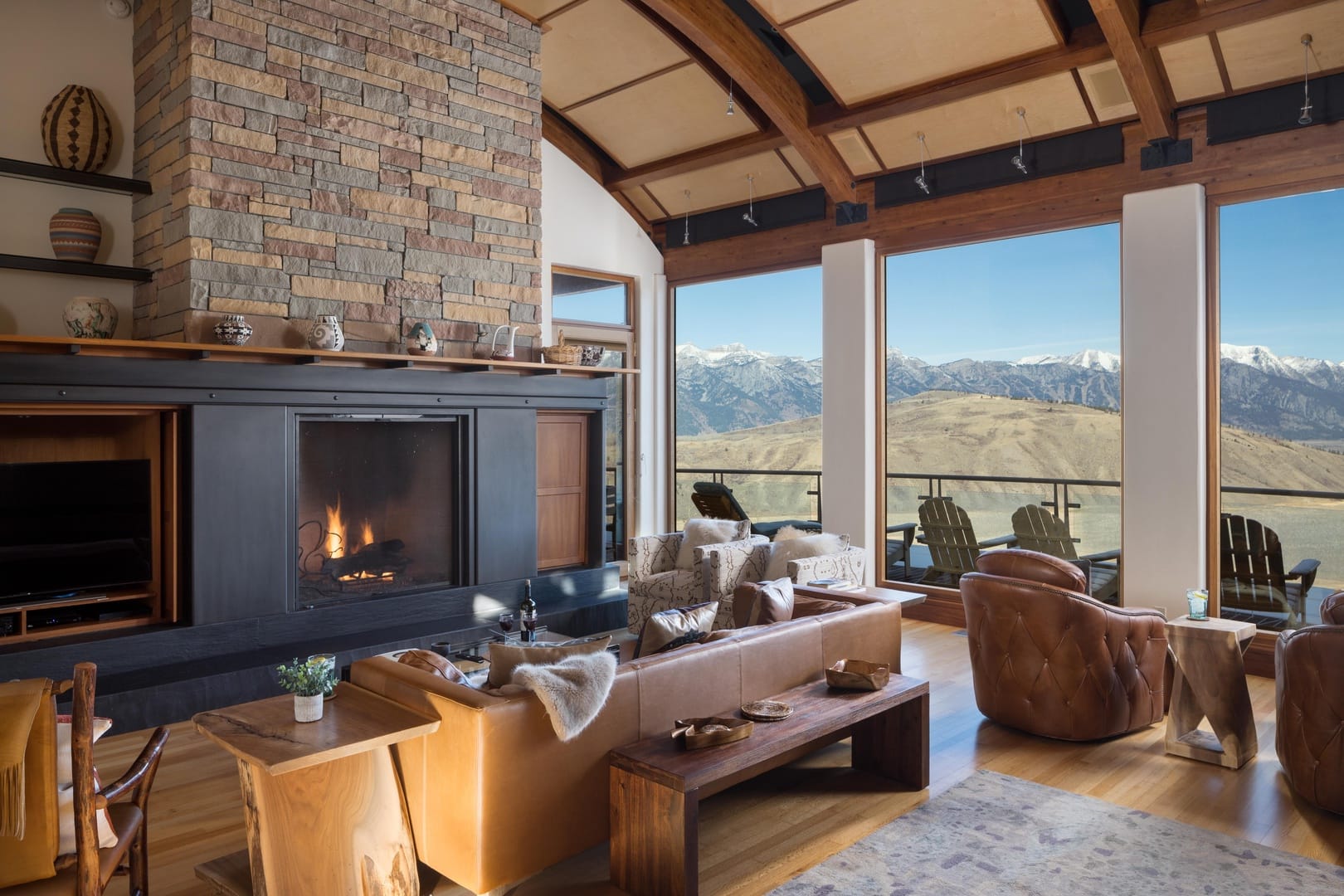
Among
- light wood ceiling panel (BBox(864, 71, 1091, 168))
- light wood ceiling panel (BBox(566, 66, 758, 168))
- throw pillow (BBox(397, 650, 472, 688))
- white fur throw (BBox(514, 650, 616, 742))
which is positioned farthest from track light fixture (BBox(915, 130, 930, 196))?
throw pillow (BBox(397, 650, 472, 688))

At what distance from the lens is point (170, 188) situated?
16.5ft

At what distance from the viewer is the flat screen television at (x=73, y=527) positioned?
449 centimetres

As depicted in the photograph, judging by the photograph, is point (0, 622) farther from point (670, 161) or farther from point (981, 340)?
point (981, 340)

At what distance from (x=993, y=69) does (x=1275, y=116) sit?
5.46 feet

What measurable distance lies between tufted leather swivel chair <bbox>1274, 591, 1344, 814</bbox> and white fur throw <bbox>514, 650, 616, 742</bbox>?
8.77ft

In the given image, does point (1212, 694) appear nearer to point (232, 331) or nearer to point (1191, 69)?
point (1191, 69)

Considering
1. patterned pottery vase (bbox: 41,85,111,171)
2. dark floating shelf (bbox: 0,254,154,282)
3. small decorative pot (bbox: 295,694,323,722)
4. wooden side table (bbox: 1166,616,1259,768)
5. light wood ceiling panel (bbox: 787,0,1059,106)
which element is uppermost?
light wood ceiling panel (bbox: 787,0,1059,106)

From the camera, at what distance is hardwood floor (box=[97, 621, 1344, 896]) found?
3033 millimetres

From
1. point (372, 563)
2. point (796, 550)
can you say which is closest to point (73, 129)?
point (372, 563)

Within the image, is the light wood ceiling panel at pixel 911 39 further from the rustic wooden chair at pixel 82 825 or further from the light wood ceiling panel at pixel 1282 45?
the rustic wooden chair at pixel 82 825

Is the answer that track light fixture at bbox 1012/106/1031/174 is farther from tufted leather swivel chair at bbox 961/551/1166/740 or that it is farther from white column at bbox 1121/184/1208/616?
tufted leather swivel chair at bbox 961/551/1166/740

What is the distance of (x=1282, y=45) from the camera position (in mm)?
5078

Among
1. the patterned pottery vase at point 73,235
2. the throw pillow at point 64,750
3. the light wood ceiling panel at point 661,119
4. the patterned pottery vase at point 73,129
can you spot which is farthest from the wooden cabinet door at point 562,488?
the throw pillow at point 64,750

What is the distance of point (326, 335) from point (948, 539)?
15.7 ft
